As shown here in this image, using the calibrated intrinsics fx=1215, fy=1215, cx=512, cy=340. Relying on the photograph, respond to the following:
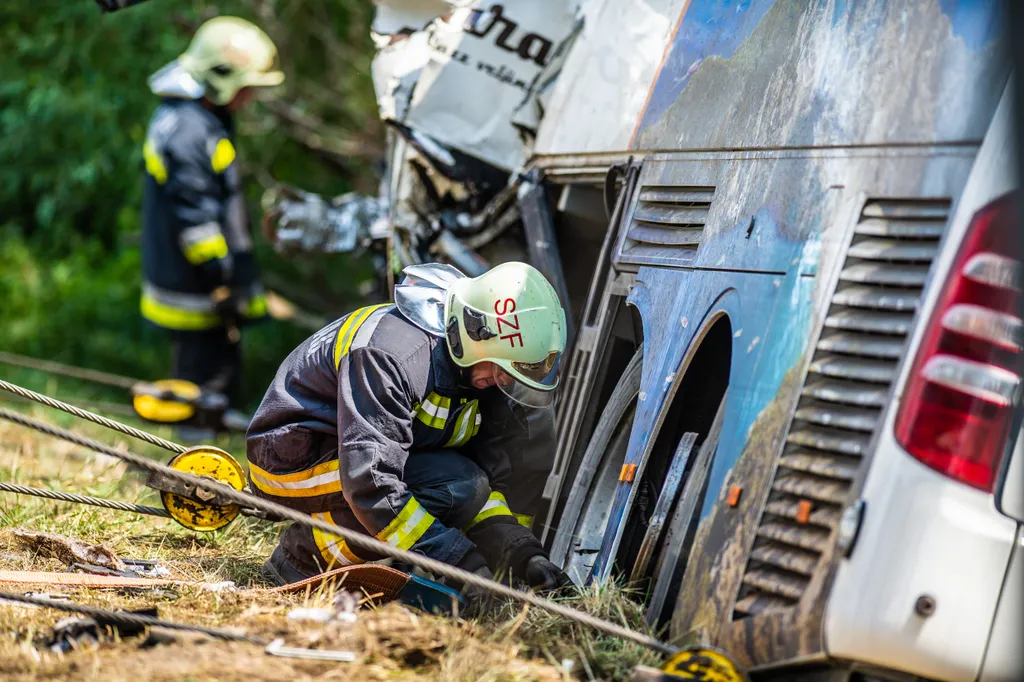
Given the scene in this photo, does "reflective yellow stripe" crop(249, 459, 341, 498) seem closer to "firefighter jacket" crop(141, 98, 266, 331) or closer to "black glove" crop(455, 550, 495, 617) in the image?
"black glove" crop(455, 550, 495, 617)

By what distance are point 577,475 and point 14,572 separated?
177 cm

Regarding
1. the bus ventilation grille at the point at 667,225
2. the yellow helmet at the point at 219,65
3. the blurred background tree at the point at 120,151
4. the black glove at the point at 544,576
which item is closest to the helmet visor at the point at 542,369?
the bus ventilation grille at the point at 667,225

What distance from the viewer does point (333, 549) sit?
3.77 meters

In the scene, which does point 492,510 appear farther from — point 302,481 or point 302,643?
point 302,643

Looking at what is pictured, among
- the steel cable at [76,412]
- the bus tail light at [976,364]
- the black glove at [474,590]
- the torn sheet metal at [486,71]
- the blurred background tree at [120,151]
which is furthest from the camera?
the blurred background tree at [120,151]

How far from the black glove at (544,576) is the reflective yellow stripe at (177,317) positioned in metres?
4.52

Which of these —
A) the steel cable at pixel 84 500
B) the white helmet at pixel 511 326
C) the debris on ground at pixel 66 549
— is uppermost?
the white helmet at pixel 511 326

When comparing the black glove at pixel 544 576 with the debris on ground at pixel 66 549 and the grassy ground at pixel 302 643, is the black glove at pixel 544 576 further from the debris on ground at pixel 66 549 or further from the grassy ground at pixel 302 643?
the debris on ground at pixel 66 549

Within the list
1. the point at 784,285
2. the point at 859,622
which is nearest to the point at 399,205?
the point at 784,285

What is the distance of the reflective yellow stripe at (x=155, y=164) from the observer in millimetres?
7488

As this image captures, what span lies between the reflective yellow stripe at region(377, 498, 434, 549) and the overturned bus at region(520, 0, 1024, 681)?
0.51m

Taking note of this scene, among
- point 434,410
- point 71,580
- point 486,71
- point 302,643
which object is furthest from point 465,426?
point 486,71

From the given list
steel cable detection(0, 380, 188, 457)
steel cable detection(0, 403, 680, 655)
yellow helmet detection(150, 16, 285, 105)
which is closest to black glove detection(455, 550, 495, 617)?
steel cable detection(0, 403, 680, 655)

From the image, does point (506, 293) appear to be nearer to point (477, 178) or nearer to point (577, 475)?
point (577, 475)
